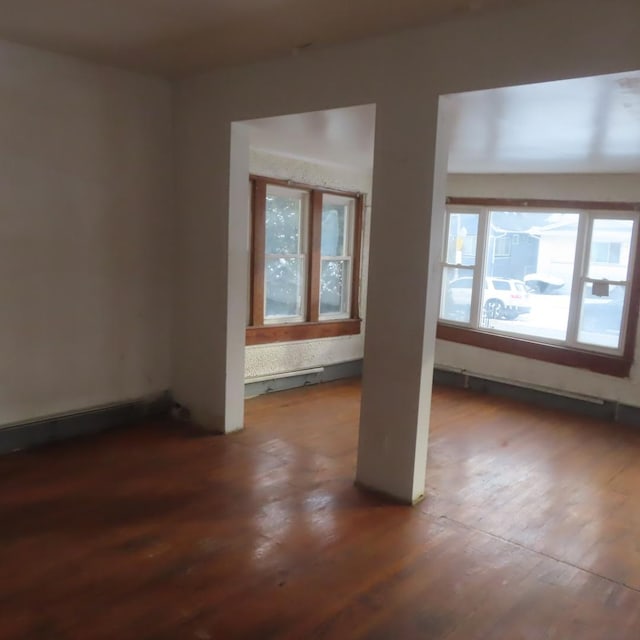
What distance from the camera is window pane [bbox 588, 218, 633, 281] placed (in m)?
5.60

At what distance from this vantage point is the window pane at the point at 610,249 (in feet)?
18.4

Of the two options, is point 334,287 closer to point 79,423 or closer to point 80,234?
point 80,234

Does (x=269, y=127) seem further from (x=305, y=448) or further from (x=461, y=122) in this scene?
(x=305, y=448)

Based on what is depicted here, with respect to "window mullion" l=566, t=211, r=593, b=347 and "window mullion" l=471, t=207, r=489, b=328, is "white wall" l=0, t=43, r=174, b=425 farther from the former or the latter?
"window mullion" l=566, t=211, r=593, b=347

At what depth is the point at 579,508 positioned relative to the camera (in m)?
3.61

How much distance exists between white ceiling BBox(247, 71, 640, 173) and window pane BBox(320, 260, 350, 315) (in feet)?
3.70

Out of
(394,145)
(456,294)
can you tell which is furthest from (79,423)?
(456,294)

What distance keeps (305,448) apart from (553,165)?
3372 mm

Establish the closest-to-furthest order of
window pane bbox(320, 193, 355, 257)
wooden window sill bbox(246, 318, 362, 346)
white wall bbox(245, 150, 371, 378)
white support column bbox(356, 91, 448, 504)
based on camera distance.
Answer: white support column bbox(356, 91, 448, 504) < white wall bbox(245, 150, 371, 378) < wooden window sill bbox(246, 318, 362, 346) < window pane bbox(320, 193, 355, 257)

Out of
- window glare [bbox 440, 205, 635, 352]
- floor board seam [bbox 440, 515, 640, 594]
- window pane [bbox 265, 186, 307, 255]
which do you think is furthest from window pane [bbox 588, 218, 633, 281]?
floor board seam [bbox 440, 515, 640, 594]

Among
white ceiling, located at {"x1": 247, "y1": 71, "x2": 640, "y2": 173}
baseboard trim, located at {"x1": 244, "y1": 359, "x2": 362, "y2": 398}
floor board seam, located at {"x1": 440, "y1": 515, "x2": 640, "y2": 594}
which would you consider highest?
white ceiling, located at {"x1": 247, "y1": 71, "x2": 640, "y2": 173}

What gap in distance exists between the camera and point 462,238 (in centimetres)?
671

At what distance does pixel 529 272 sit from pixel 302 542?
429cm

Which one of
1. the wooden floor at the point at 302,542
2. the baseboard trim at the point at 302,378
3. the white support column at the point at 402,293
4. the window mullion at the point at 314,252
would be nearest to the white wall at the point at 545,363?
the baseboard trim at the point at 302,378
